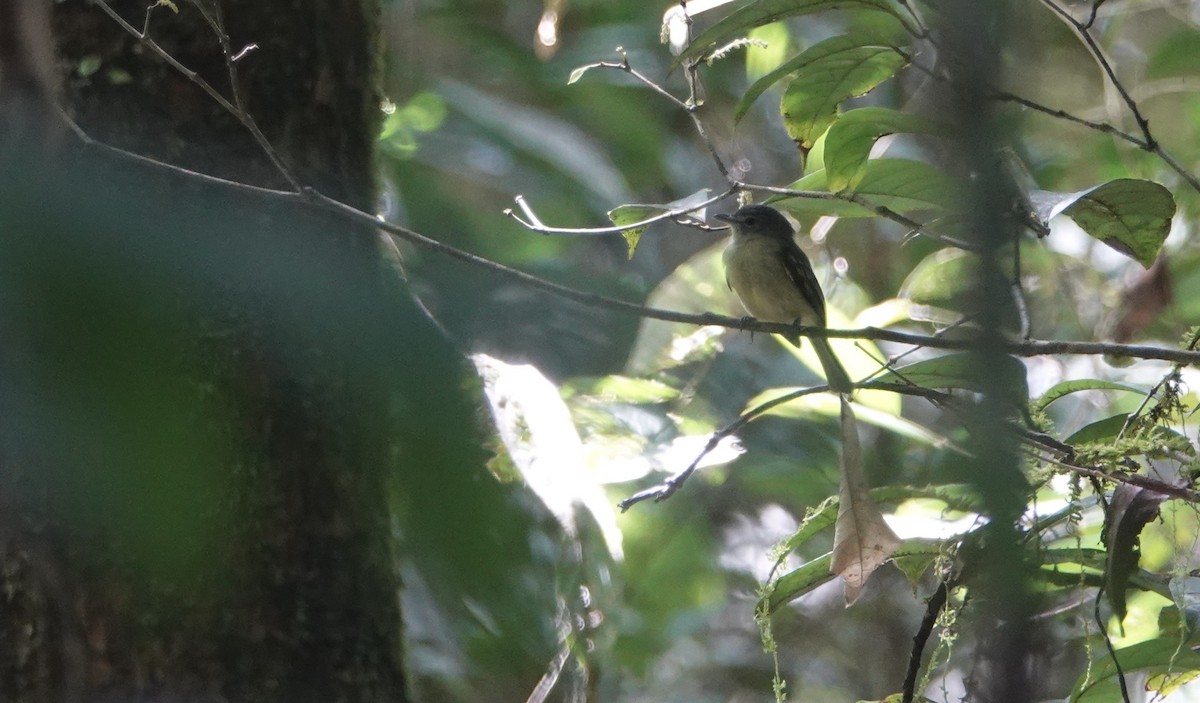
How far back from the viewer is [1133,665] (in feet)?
6.40

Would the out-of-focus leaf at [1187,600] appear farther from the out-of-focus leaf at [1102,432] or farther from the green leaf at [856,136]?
the green leaf at [856,136]

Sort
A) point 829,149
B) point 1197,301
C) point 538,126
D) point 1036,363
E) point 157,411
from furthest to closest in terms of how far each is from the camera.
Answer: point 538,126
point 1036,363
point 1197,301
point 829,149
point 157,411

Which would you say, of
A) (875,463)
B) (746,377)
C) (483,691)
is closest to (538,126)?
(746,377)

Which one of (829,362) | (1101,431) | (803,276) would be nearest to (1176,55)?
(803,276)

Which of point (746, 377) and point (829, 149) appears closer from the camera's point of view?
point (829, 149)

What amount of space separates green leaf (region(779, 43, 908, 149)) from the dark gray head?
1519 mm

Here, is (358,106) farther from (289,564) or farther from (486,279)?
(289,564)

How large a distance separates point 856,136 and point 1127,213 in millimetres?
500

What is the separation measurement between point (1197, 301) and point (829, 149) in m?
2.51

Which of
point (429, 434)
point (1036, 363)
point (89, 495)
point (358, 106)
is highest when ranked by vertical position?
point (1036, 363)

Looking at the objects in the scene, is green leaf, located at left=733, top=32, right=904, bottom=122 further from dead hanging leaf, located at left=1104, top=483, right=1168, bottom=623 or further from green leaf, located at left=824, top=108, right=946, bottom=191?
dead hanging leaf, located at left=1104, top=483, right=1168, bottom=623

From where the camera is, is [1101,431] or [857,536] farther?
[1101,431]

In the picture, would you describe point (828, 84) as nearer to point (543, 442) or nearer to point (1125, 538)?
point (543, 442)

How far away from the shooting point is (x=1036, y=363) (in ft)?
14.4
